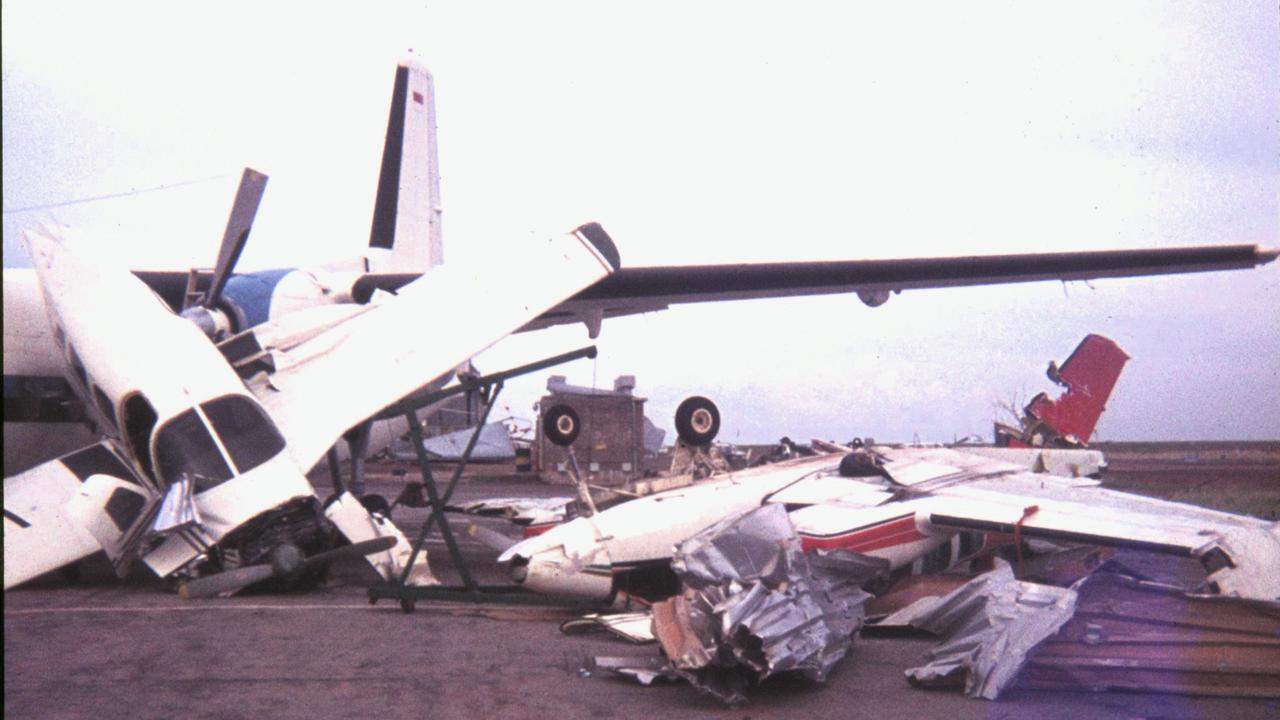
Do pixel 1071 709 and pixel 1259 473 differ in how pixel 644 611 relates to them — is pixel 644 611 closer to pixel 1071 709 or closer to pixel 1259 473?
pixel 1071 709

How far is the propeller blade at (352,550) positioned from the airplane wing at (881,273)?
683 centimetres

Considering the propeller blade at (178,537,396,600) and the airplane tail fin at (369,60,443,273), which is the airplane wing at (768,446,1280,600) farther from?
the airplane tail fin at (369,60,443,273)

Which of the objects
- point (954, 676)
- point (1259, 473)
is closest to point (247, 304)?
point (954, 676)

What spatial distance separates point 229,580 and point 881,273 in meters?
10.7

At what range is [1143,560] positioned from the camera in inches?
561

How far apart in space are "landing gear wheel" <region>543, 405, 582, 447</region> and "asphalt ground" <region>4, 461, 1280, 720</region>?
590cm

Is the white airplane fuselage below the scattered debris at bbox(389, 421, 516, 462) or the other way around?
the other way around

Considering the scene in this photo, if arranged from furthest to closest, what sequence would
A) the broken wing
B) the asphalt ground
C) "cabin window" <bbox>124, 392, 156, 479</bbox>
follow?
1. "cabin window" <bbox>124, 392, 156, 479</bbox>
2. the broken wing
3. the asphalt ground

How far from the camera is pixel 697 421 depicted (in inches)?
637

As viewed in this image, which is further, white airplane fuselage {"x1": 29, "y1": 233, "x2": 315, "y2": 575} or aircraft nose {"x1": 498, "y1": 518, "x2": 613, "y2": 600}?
white airplane fuselage {"x1": 29, "y1": 233, "x2": 315, "y2": 575}

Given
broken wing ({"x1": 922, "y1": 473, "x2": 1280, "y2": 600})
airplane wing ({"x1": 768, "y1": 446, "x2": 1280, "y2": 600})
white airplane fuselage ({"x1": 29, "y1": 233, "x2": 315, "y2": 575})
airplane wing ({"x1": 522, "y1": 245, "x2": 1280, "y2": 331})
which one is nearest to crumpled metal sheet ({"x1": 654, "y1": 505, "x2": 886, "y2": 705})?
airplane wing ({"x1": 768, "y1": 446, "x2": 1280, "y2": 600})

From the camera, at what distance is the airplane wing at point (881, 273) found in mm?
16234

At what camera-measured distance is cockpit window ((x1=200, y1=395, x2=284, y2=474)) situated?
10.6 m

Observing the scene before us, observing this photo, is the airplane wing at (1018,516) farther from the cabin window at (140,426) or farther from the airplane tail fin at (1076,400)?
the cabin window at (140,426)
